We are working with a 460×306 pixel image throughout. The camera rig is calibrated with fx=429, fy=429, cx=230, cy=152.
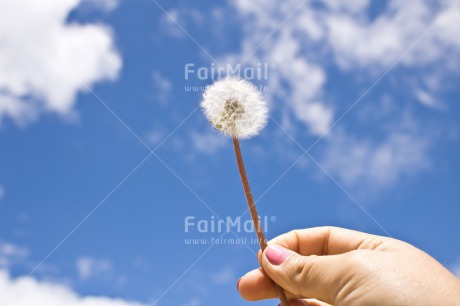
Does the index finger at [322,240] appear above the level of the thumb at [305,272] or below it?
above

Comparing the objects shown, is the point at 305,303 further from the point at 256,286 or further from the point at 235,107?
the point at 235,107

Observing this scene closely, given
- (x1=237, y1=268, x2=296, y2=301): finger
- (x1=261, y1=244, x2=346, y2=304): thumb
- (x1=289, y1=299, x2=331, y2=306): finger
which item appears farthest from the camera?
(x1=289, y1=299, x2=331, y2=306): finger

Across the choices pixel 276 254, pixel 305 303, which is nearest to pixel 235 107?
pixel 276 254

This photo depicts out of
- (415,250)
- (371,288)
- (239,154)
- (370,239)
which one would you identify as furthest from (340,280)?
(239,154)

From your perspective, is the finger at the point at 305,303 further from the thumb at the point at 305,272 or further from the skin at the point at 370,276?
the thumb at the point at 305,272

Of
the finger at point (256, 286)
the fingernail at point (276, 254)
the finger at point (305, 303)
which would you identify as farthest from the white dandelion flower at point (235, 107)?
the finger at point (305, 303)

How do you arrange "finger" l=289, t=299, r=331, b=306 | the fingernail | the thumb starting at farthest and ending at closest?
1. "finger" l=289, t=299, r=331, b=306
2. the fingernail
3. the thumb

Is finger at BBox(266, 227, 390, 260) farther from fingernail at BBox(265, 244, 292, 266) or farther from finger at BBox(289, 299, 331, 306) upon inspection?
fingernail at BBox(265, 244, 292, 266)

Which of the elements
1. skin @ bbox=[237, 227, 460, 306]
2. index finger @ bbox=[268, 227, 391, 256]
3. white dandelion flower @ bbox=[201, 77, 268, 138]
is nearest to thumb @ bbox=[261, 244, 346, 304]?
skin @ bbox=[237, 227, 460, 306]
